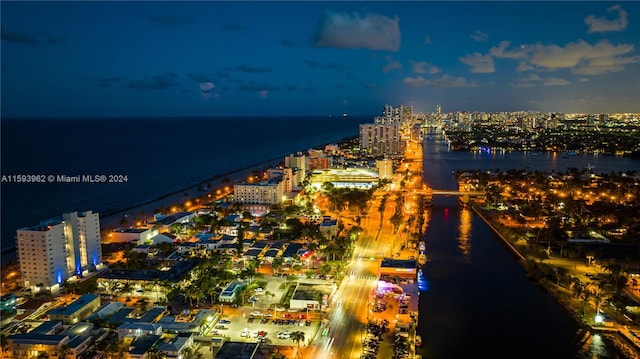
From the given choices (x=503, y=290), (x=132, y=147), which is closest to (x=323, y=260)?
(x=503, y=290)

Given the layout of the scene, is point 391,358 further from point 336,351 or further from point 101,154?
point 101,154

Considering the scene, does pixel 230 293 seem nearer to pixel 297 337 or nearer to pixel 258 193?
pixel 297 337

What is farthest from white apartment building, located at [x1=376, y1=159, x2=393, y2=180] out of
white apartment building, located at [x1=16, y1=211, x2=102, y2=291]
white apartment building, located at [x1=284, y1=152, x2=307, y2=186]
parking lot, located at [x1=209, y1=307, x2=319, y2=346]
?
parking lot, located at [x1=209, y1=307, x2=319, y2=346]

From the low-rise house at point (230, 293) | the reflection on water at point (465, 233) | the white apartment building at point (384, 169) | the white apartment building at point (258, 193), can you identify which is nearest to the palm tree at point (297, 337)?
the low-rise house at point (230, 293)

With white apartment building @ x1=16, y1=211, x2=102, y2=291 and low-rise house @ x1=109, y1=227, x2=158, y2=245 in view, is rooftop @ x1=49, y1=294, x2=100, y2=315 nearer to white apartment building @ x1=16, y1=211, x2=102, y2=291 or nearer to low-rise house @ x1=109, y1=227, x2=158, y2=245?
white apartment building @ x1=16, y1=211, x2=102, y2=291

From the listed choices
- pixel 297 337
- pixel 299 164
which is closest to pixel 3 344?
pixel 297 337

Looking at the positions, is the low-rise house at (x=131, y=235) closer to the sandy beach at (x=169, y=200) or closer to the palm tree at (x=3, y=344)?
the sandy beach at (x=169, y=200)
